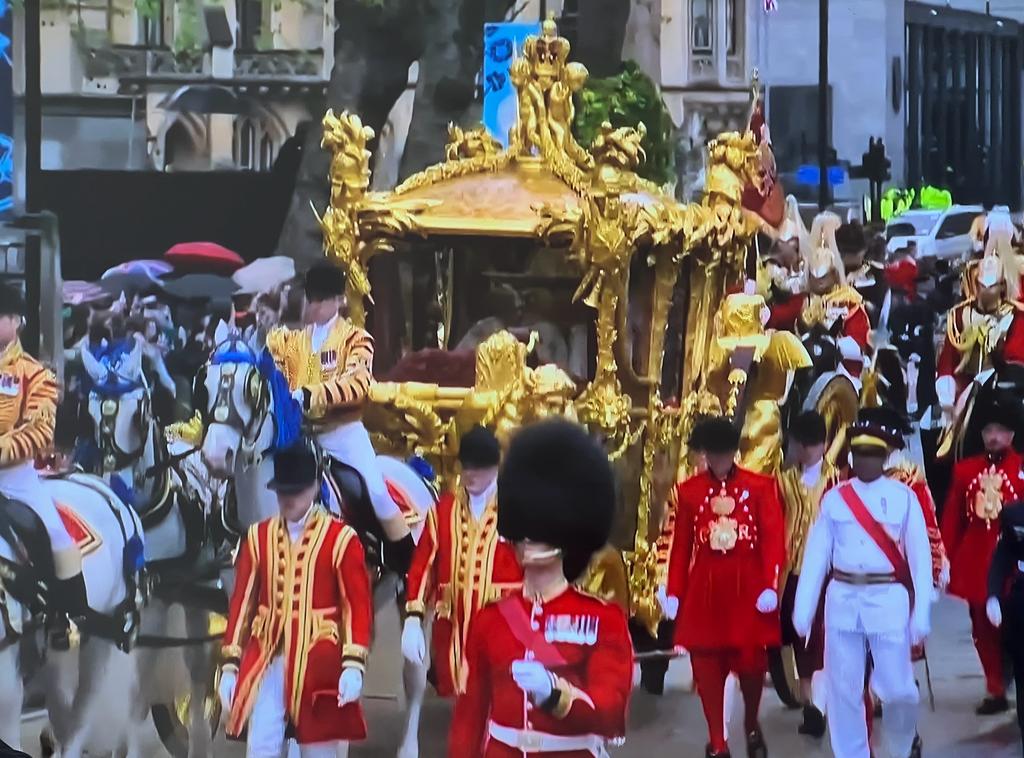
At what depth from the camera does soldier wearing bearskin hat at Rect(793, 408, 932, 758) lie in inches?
199

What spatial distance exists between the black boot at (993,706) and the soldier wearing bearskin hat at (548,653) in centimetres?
248

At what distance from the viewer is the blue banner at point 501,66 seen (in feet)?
16.6

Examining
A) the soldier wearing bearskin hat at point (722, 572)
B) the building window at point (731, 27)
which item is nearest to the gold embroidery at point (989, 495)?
the soldier wearing bearskin hat at point (722, 572)

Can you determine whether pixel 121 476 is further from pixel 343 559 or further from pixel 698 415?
pixel 698 415

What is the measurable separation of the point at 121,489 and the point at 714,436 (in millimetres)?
1637

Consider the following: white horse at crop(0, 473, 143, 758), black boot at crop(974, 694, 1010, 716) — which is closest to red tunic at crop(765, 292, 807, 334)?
black boot at crop(974, 694, 1010, 716)

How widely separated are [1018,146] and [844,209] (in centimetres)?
61

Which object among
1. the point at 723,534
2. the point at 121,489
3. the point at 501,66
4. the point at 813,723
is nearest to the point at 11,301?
the point at 121,489

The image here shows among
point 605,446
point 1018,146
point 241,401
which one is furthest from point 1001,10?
point 241,401

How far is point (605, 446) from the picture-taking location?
506cm

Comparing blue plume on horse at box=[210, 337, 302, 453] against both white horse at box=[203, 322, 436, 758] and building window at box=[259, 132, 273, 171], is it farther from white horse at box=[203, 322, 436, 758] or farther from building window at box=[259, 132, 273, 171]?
building window at box=[259, 132, 273, 171]

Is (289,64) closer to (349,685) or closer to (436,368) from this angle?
(436,368)

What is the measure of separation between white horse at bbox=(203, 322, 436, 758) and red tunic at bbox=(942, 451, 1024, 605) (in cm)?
219

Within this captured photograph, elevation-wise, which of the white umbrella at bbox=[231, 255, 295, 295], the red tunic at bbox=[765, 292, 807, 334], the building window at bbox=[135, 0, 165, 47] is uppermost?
the building window at bbox=[135, 0, 165, 47]
